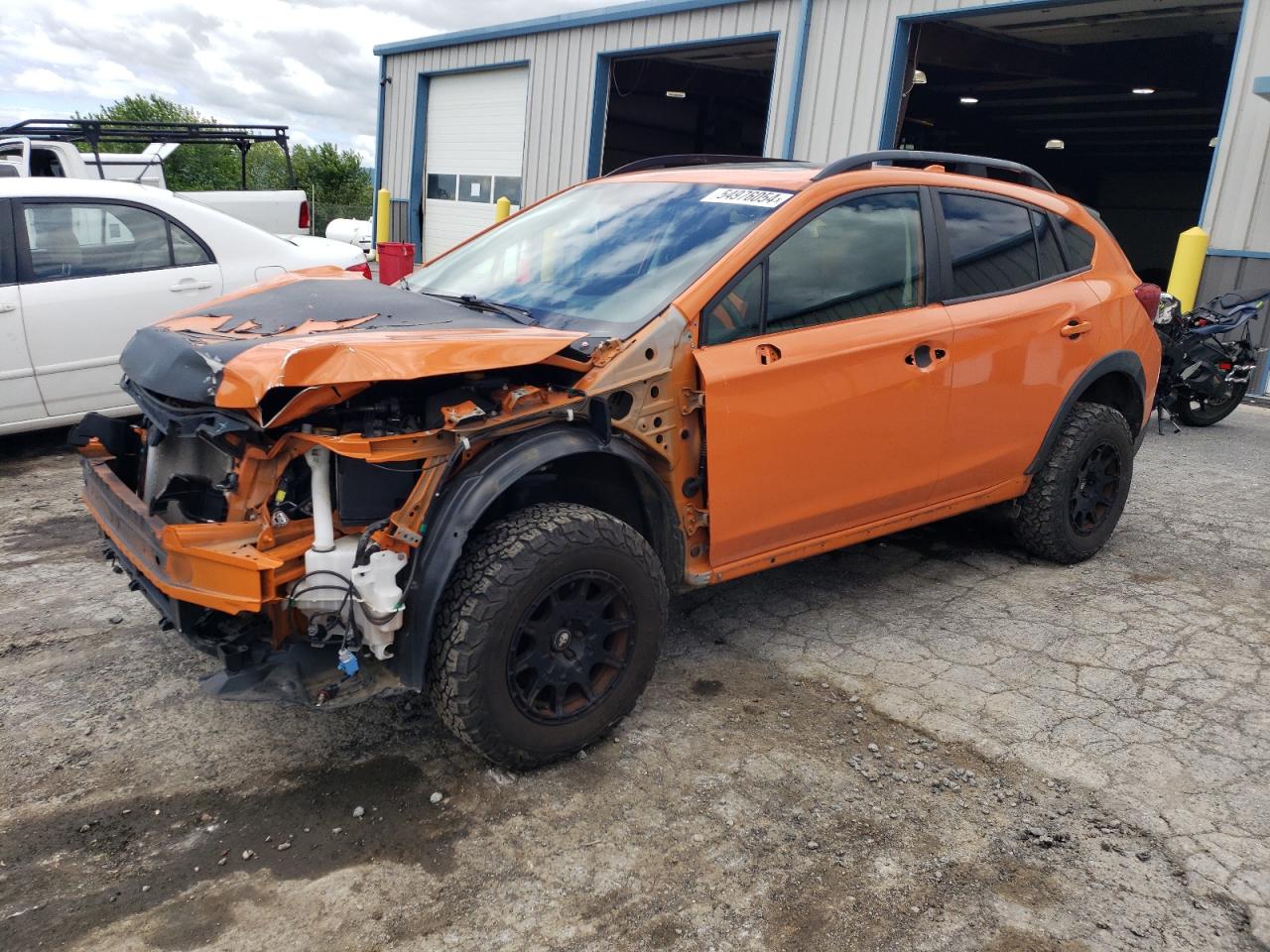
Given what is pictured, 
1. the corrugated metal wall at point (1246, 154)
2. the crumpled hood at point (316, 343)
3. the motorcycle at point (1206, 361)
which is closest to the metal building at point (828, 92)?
the corrugated metal wall at point (1246, 154)

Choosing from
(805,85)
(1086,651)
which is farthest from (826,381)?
(805,85)

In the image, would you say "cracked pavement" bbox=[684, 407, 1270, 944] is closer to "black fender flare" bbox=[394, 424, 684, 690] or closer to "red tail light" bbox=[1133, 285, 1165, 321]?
"red tail light" bbox=[1133, 285, 1165, 321]

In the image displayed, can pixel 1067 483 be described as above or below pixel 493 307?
below

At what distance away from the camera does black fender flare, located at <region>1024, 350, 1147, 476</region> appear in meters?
4.34

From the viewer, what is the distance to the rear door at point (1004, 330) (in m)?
3.85

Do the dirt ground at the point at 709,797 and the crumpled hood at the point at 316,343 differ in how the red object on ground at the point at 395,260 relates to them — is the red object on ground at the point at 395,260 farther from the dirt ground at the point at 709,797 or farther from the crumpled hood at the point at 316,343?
the crumpled hood at the point at 316,343

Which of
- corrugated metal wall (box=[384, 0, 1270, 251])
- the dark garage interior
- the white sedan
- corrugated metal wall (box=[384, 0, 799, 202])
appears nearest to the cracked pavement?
the white sedan

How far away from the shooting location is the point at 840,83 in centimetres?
1175

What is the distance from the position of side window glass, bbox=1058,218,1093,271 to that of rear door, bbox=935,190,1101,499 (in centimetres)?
2

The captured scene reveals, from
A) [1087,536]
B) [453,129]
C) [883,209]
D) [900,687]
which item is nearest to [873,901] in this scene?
[900,687]

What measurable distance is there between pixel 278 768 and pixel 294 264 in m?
4.31

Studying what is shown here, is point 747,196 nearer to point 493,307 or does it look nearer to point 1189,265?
point 493,307

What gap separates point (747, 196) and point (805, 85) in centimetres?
961

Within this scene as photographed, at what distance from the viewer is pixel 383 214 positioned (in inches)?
787
